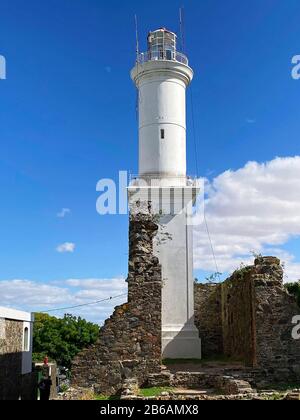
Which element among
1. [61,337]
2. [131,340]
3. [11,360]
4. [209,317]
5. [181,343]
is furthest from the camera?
[61,337]

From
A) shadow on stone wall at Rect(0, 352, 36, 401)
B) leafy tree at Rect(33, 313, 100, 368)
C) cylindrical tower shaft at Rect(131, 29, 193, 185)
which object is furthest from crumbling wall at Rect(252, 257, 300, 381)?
leafy tree at Rect(33, 313, 100, 368)

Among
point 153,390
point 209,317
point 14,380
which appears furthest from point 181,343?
point 153,390

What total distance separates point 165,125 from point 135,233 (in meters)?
9.23

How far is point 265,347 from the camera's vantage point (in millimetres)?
12523

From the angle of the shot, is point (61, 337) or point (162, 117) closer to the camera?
point (162, 117)

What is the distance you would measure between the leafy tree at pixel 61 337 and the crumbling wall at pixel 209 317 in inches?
575

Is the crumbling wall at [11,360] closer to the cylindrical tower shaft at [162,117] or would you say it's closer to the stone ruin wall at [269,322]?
the stone ruin wall at [269,322]

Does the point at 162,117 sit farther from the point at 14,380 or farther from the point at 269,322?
the point at 14,380

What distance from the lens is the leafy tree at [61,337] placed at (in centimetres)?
3375

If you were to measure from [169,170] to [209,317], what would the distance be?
591 cm

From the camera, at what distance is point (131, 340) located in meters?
12.1

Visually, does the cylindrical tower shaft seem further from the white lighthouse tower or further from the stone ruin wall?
the stone ruin wall
